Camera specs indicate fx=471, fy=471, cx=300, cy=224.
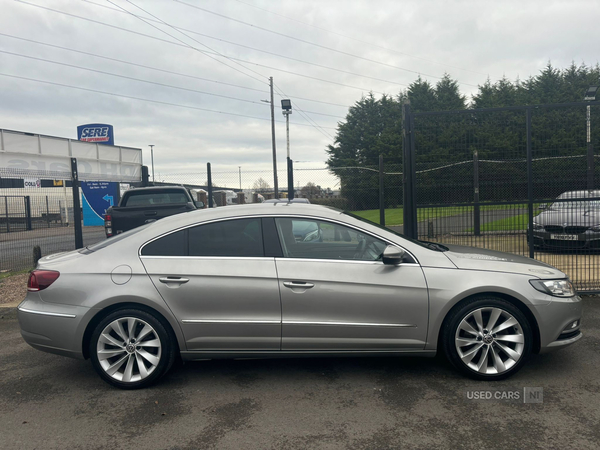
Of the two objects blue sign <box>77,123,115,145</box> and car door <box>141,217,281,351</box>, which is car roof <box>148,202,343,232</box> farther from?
blue sign <box>77,123,115,145</box>

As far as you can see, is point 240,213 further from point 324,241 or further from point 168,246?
point 324,241

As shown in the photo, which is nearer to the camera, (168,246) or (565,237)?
Result: (168,246)

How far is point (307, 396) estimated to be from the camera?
12.5ft

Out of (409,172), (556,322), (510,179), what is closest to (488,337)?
(556,322)

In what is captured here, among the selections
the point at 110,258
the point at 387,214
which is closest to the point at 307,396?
the point at 110,258

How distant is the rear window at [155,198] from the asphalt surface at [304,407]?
574 centimetres

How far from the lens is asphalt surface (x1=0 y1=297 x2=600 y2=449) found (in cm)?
313

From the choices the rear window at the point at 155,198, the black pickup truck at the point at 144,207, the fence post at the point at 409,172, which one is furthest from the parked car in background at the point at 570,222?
the rear window at the point at 155,198

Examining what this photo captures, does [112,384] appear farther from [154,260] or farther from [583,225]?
[583,225]

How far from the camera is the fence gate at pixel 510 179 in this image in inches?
277

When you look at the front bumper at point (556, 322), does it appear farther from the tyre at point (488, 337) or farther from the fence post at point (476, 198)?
the fence post at point (476, 198)

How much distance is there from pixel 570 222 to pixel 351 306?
5.36 metres

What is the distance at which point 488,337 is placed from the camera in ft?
12.9

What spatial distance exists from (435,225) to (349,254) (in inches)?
136
